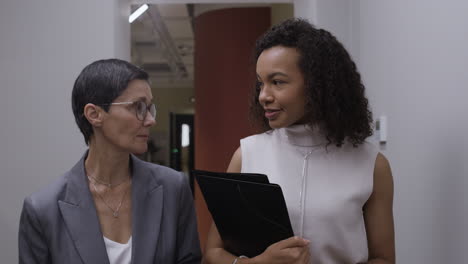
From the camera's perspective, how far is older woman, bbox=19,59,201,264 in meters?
1.85

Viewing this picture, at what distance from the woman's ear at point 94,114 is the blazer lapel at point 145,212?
0.74 feet

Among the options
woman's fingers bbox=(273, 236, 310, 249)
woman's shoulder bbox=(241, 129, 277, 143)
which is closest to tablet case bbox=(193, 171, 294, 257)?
woman's fingers bbox=(273, 236, 310, 249)

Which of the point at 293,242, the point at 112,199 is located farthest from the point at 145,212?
the point at 293,242

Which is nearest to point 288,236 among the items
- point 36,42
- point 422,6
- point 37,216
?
point 37,216

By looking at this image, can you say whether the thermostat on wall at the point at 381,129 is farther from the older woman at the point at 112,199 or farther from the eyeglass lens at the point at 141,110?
the eyeglass lens at the point at 141,110

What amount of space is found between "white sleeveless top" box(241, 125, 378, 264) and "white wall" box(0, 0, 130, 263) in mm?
1874

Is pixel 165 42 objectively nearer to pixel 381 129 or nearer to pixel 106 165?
pixel 381 129

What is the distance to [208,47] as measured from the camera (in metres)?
6.57

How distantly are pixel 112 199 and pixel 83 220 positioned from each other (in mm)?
138

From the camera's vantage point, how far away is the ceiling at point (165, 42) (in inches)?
339

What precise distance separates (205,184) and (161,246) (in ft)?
1.24

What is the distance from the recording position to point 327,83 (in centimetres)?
171

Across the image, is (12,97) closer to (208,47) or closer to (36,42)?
(36,42)

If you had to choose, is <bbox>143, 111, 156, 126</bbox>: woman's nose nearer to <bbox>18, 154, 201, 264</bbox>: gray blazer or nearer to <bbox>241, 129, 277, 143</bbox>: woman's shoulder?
<bbox>18, 154, 201, 264</bbox>: gray blazer
